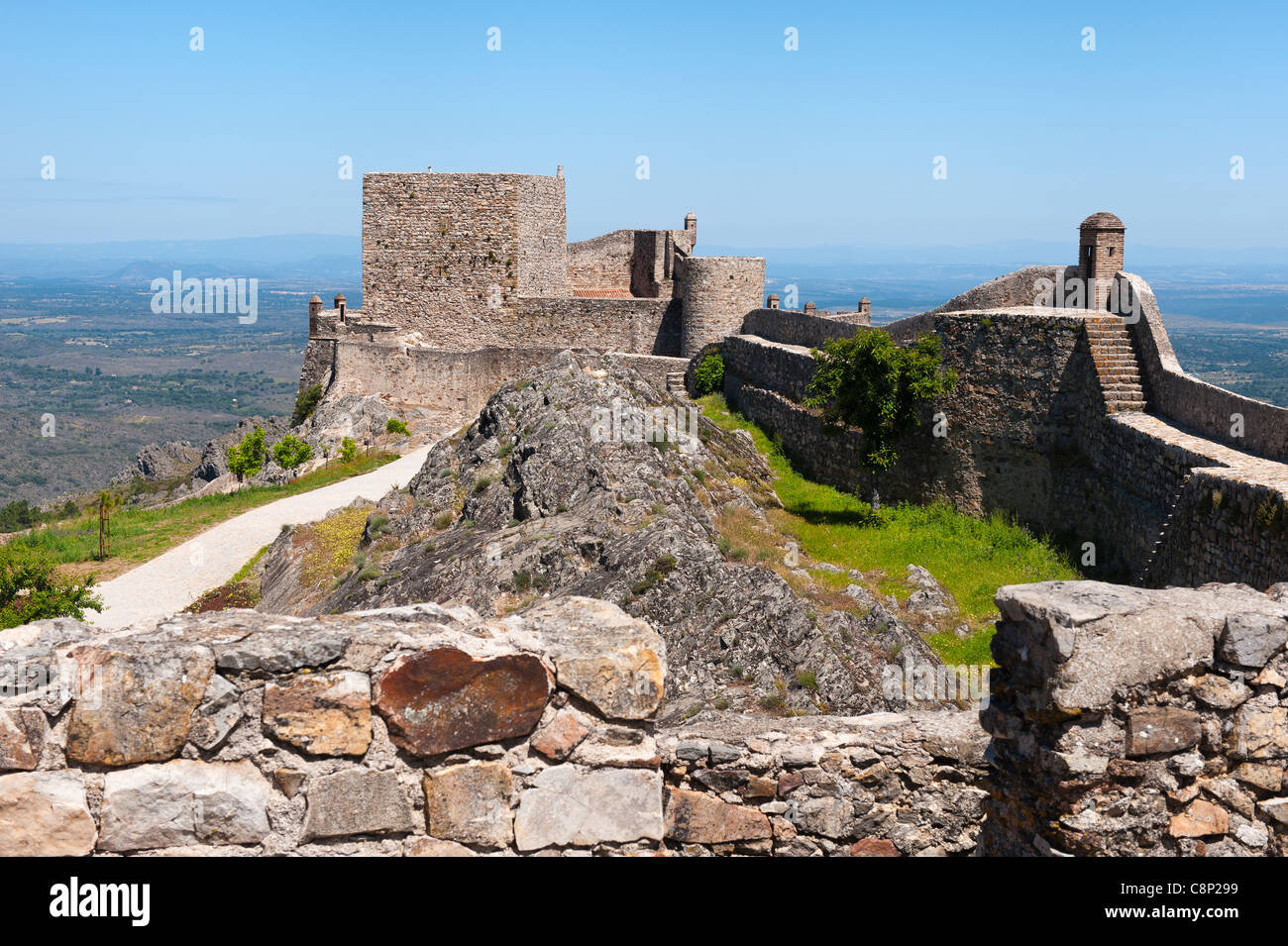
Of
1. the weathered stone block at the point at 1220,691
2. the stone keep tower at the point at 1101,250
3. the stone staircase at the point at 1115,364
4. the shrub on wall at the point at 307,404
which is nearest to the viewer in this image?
the weathered stone block at the point at 1220,691

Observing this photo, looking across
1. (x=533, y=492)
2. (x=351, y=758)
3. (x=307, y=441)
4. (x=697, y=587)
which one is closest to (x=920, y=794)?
(x=351, y=758)

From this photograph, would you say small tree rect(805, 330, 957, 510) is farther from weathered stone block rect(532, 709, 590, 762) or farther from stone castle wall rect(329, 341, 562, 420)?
stone castle wall rect(329, 341, 562, 420)

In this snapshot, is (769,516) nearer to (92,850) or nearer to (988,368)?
(988,368)

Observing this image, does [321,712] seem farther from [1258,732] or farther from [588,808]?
[1258,732]

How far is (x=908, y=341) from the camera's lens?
17.6 m

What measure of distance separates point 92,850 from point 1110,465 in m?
11.9

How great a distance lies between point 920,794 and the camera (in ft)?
15.3

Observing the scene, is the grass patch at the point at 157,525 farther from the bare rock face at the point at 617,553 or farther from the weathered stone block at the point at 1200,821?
the weathered stone block at the point at 1200,821

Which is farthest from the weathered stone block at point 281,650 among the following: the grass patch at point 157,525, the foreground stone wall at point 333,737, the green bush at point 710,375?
the green bush at point 710,375

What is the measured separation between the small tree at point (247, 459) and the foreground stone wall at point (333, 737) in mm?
23883

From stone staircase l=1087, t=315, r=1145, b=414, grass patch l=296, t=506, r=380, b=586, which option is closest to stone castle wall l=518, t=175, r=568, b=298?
grass patch l=296, t=506, r=380, b=586

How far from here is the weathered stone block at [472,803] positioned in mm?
3746

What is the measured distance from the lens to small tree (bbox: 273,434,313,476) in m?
25.1

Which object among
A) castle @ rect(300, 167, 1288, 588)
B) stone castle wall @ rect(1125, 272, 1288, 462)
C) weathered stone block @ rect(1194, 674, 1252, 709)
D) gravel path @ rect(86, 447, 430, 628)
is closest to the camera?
weathered stone block @ rect(1194, 674, 1252, 709)
